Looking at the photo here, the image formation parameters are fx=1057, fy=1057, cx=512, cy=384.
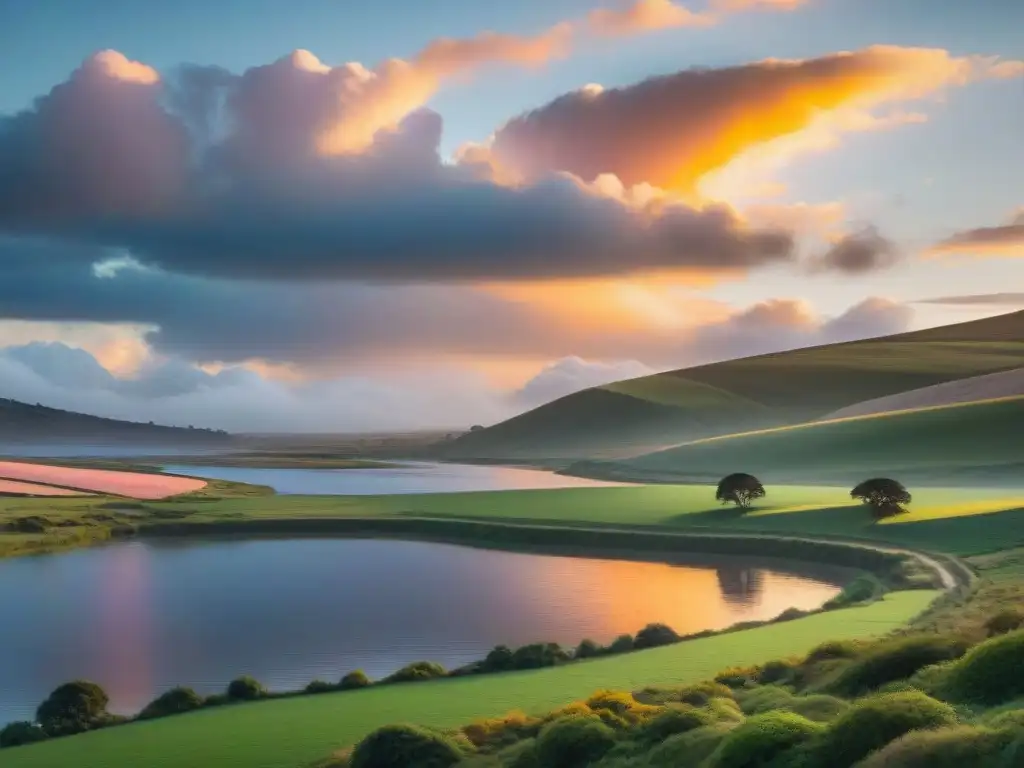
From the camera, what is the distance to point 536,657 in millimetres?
26703

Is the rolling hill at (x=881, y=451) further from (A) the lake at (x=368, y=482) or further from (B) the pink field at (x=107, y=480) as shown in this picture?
(B) the pink field at (x=107, y=480)

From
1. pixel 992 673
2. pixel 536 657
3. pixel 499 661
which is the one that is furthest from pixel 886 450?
pixel 992 673

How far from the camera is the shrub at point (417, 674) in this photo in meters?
25.2

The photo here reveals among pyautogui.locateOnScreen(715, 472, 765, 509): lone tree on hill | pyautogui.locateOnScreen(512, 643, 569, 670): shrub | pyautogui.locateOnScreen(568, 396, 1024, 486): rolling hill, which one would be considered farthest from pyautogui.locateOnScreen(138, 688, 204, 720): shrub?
pyautogui.locateOnScreen(568, 396, 1024, 486): rolling hill

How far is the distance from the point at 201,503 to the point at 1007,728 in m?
75.6

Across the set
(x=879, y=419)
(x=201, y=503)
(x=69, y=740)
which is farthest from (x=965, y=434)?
(x=69, y=740)

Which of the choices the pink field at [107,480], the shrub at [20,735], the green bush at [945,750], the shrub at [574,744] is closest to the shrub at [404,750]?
the shrub at [574,744]

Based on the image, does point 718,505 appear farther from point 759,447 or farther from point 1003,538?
point 759,447

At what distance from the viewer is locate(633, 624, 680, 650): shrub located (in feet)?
96.4

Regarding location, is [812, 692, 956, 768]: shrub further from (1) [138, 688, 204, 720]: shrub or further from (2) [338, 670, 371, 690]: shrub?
(1) [138, 688, 204, 720]: shrub

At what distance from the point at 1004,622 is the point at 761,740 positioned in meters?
11.1

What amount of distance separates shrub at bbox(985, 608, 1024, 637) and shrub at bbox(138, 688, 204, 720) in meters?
16.6

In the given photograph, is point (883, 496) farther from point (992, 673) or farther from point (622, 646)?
point (992, 673)

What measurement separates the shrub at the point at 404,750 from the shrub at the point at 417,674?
9213mm
